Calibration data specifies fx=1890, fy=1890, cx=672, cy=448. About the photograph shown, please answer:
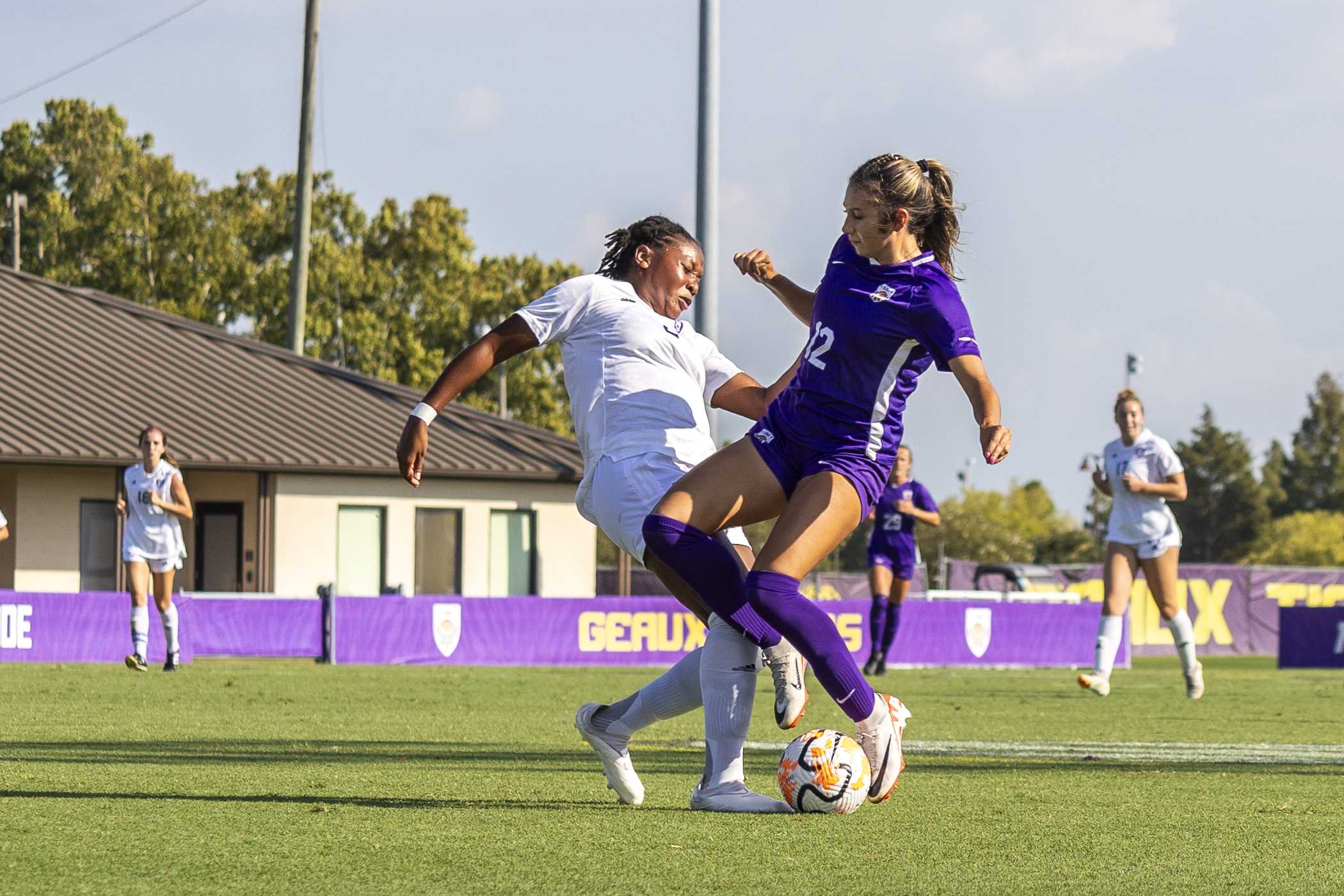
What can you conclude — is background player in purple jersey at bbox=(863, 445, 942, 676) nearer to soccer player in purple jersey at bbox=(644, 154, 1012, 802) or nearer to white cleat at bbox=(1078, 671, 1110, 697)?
white cleat at bbox=(1078, 671, 1110, 697)

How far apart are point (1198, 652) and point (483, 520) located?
14451 millimetres

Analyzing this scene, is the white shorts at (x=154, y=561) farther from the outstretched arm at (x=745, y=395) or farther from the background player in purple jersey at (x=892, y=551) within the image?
the outstretched arm at (x=745, y=395)

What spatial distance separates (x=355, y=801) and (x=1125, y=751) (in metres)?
4.27

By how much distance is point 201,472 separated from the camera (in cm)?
3294

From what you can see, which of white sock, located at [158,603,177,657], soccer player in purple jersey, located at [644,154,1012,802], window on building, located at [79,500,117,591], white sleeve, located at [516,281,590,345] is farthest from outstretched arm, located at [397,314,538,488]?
window on building, located at [79,500,117,591]

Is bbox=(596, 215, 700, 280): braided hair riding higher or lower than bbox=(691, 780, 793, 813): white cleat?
higher

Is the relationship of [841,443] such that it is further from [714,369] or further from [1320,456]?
[1320,456]

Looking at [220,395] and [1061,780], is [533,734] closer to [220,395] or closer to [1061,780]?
[1061,780]

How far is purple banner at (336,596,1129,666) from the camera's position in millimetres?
21469

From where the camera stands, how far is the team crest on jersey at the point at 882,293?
5.78 m

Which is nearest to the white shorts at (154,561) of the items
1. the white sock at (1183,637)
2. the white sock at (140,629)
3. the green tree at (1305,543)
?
the white sock at (140,629)

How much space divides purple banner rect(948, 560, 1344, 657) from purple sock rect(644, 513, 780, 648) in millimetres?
30496

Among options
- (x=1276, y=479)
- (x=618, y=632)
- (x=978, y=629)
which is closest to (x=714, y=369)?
(x=618, y=632)

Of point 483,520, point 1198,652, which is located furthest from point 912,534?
point 1198,652
